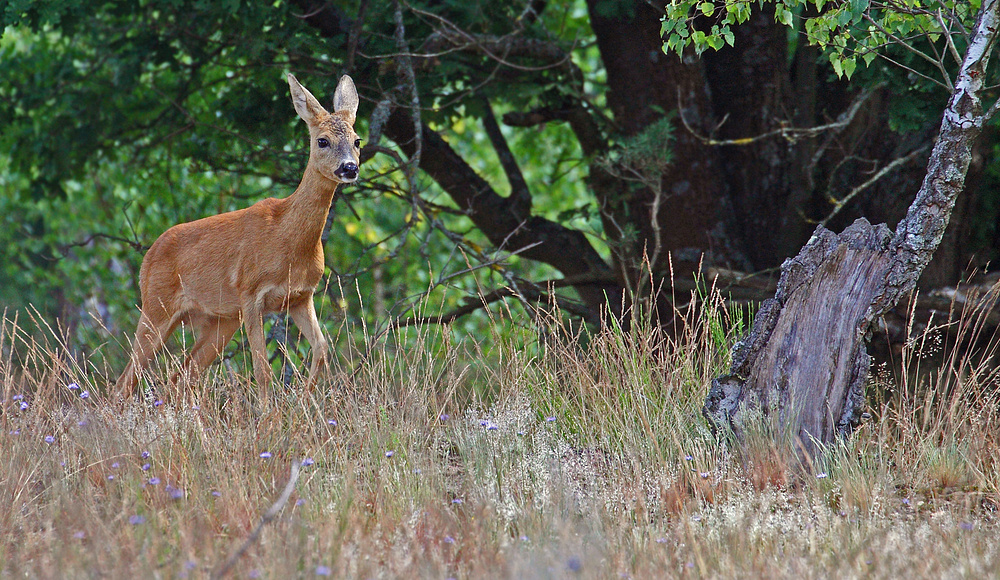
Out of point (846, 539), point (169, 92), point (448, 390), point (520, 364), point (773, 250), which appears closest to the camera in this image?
point (846, 539)

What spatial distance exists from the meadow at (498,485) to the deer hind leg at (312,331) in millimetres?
122

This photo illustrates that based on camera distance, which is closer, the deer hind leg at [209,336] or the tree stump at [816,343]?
the tree stump at [816,343]

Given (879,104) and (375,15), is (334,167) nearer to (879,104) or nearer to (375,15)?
(375,15)

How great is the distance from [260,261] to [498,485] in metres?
1.59

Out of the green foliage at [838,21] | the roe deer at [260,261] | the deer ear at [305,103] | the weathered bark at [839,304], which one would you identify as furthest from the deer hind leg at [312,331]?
the green foliage at [838,21]

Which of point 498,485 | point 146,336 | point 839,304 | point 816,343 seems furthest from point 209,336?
point 839,304

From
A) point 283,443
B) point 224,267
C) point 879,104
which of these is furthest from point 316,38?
point 879,104

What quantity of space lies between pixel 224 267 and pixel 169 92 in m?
4.63

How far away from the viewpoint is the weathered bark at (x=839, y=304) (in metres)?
4.63

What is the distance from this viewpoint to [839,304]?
4.77 m

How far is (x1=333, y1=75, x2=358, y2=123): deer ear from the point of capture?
4.83 meters

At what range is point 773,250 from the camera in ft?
25.3

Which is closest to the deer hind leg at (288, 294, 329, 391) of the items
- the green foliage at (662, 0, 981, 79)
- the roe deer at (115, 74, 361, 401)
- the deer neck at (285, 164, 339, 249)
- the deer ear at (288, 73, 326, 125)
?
the roe deer at (115, 74, 361, 401)

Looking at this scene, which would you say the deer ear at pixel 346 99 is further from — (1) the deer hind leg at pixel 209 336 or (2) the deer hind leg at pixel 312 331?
(1) the deer hind leg at pixel 209 336
